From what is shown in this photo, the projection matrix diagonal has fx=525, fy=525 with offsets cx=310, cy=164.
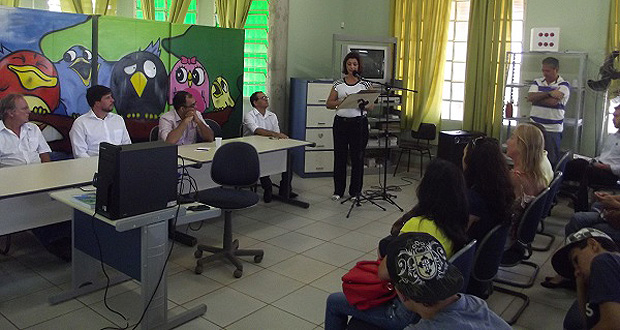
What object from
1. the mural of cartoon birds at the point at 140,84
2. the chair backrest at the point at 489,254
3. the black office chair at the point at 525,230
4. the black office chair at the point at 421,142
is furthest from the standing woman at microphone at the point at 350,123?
the chair backrest at the point at 489,254

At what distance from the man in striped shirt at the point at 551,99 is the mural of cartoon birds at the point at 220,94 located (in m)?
3.66

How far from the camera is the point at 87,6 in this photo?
6.43 meters

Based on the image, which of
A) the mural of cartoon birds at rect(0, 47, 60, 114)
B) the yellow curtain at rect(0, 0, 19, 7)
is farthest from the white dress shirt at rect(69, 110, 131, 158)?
the yellow curtain at rect(0, 0, 19, 7)

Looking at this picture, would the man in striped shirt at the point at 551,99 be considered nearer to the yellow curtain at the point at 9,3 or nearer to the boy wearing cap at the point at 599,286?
the boy wearing cap at the point at 599,286

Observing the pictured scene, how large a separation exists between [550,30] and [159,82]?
455 centimetres

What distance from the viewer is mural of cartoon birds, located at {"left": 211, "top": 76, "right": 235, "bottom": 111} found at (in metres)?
6.50

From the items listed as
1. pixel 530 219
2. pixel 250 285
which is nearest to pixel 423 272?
pixel 530 219

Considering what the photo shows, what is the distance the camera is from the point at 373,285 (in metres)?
2.20

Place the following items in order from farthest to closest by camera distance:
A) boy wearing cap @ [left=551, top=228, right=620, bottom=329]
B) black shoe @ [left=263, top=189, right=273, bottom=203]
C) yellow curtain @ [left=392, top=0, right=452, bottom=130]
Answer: yellow curtain @ [left=392, top=0, right=452, bottom=130]
black shoe @ [left=263, top=189, right=273, bottom=203]
boy wearing cap @ [left=551, top=228, right=620, bottom=329]

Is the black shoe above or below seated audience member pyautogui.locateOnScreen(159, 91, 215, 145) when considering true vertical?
below

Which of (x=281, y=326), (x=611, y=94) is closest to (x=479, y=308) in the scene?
(x=281, y=326)

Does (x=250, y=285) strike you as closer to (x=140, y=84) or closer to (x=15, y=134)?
(x=15, y=134)

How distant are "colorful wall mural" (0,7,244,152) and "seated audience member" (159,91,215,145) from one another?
799mm

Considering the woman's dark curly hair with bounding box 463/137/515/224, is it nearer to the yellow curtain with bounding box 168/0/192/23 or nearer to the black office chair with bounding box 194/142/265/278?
the black office chair with bounding box 194/142/265/278
